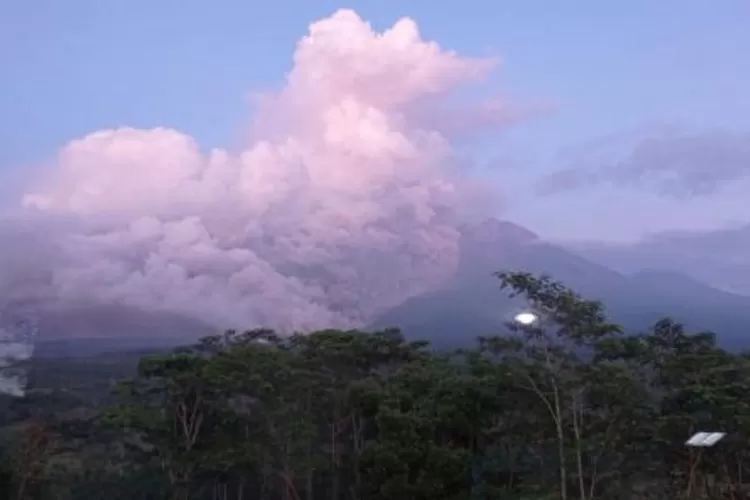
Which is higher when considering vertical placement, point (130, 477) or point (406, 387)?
point (406, 387)

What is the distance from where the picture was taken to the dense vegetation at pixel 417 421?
18750 mm

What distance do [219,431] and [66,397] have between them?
15.8m

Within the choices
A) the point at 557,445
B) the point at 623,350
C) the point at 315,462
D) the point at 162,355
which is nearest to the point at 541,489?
the point at 557,445

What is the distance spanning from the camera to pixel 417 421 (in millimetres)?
21844

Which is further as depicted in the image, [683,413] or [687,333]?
[687,333]

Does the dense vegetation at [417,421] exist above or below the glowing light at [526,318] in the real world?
below

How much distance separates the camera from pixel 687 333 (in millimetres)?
23281

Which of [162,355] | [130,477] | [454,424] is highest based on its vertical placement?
[162,355]

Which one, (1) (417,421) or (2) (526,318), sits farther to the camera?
(1) (417,421)

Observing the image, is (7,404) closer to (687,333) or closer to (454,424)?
(454,424)

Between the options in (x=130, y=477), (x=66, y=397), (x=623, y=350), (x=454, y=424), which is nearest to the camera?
(x=623, y=350)

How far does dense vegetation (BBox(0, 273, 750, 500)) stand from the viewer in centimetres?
1875

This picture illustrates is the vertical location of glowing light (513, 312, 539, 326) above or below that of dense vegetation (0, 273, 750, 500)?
above

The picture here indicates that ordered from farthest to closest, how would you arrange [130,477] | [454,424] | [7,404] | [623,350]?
[7,404]
[130,477]
[454,424]
[623,350]
